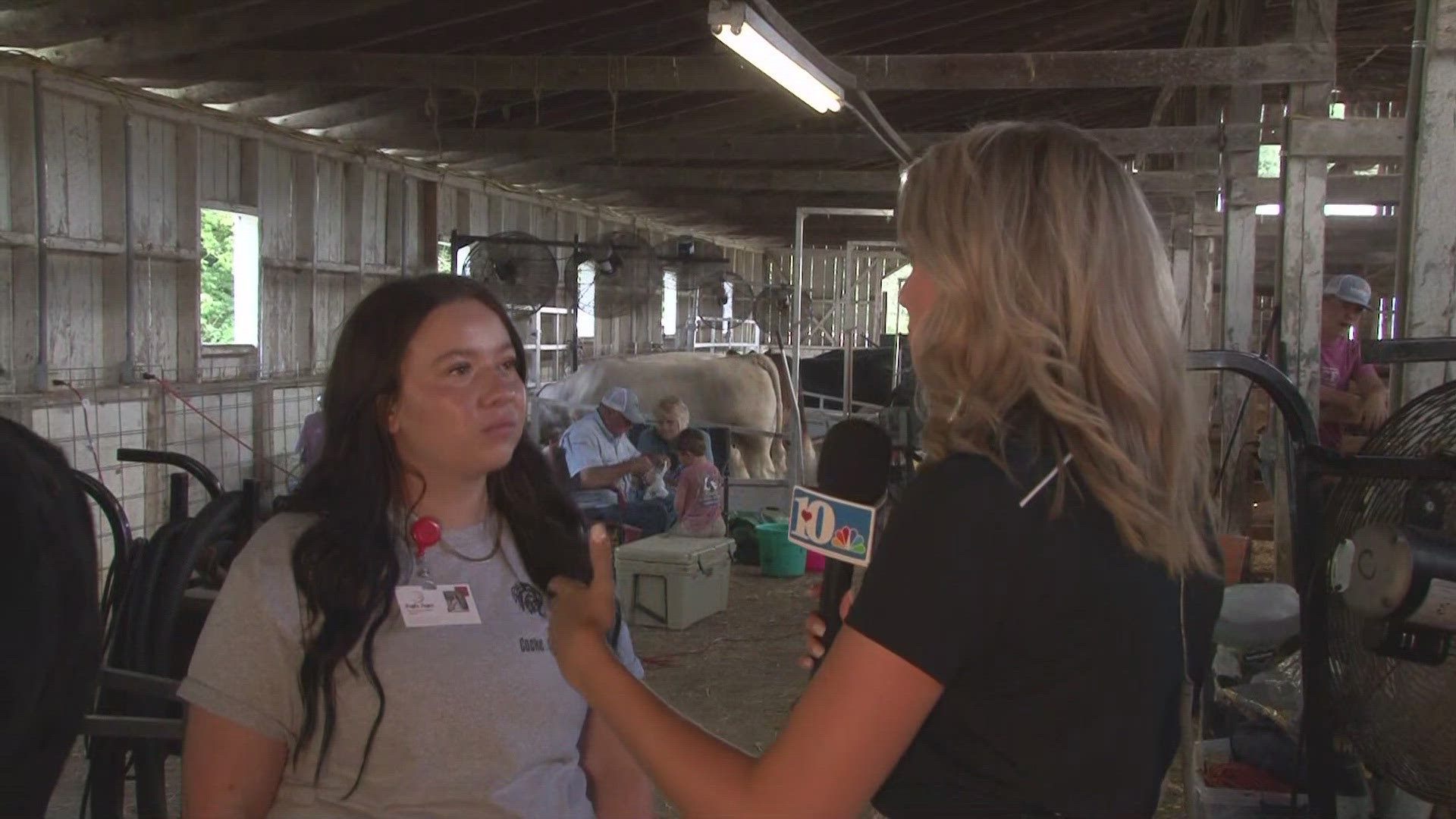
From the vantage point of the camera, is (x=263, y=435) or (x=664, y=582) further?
(x=263, y=435)

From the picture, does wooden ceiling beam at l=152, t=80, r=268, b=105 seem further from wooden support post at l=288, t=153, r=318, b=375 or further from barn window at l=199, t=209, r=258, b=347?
wooden support post at l=288, t=153, r=318, b=375

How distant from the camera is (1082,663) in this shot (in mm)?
1125

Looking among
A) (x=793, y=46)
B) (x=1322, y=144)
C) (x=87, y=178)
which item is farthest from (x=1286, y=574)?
(x=87, y=178)

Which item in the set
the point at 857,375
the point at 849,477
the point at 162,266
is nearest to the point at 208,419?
the point at 162,266

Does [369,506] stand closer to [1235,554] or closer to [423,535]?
[423,535]

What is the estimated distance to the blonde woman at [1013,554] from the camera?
3.55 feet

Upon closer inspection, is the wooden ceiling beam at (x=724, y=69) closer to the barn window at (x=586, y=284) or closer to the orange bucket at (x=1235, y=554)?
the orange bucket at (x=1235, y=554)

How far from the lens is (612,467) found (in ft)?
26.3

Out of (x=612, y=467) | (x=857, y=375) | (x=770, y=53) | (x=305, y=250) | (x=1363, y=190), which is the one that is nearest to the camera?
(x=770, y=53)

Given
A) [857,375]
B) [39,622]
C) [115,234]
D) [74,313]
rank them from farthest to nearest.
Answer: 1. [857,375]
2. [115,234]
3. [74,313]
4. [39,622]

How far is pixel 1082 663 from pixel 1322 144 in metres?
4.75

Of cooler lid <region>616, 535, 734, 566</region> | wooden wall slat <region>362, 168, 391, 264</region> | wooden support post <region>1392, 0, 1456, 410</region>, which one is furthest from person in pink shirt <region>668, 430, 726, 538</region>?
wooden wall slat <region>362, 168, 391, 264</region>

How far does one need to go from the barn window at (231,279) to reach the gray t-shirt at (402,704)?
8.79 m

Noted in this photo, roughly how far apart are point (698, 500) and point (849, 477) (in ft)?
20.7
